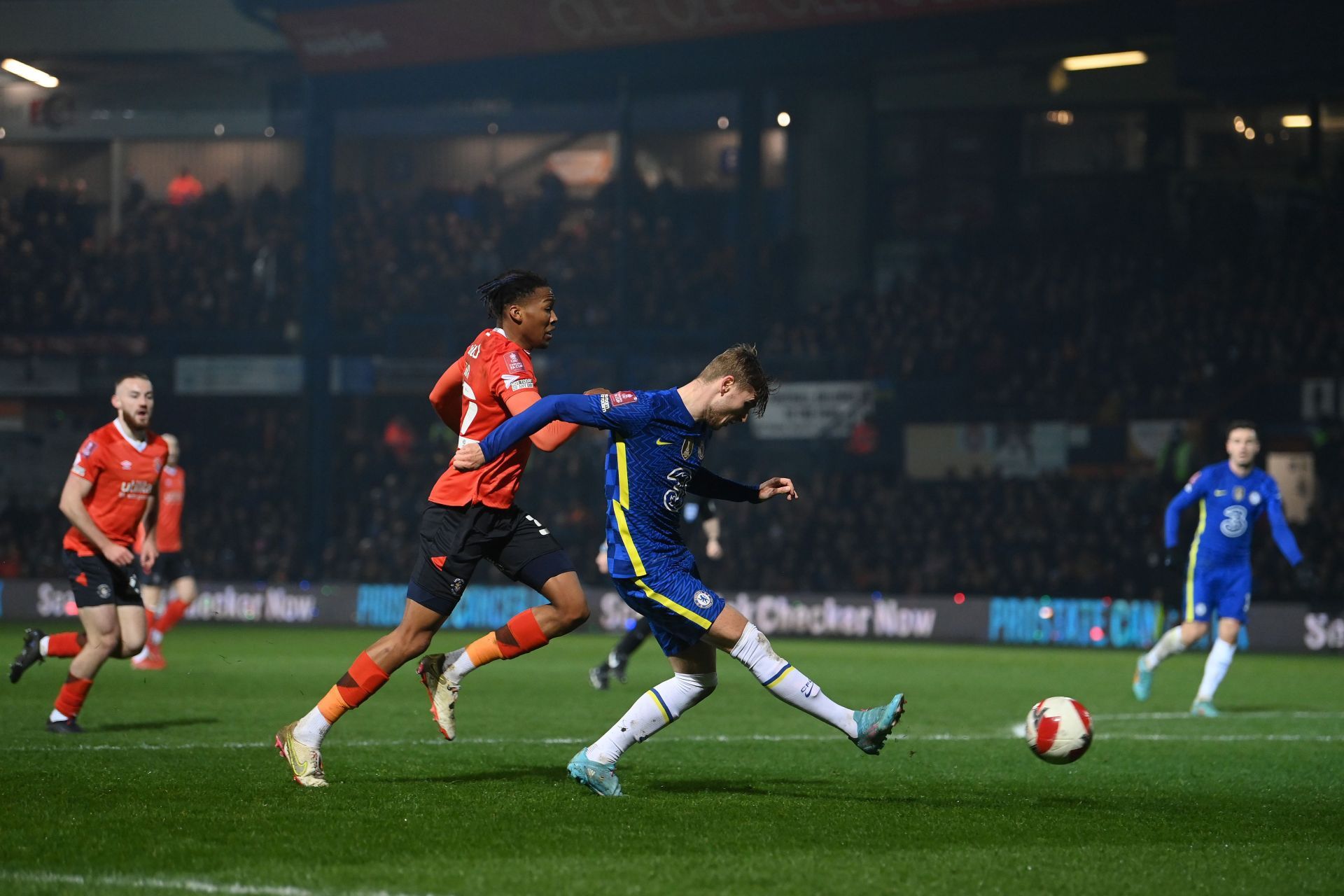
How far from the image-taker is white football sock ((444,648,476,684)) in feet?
26.0

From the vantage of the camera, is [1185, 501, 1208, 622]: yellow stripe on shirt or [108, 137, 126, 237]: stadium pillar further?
[108, 137, 126, 237]: stadium pillar

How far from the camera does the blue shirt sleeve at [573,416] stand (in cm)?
668

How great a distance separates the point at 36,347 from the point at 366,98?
8.62m

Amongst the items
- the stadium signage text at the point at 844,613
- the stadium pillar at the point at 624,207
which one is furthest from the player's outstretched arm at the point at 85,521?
the stadium pillar at the point at 624,207

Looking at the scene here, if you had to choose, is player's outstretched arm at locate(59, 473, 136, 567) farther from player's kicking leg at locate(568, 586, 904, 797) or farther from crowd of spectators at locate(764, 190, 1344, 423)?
crowd of spectators at locate(764, 190, 1344, 423)

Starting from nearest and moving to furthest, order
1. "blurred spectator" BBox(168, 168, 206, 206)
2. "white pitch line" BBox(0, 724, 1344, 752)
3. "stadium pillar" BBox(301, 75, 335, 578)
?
"white pitch line" BBox(0, 724, 1344, 752) < "stadium pillar" BBox(301, 75, 335, 578) < "blurred spectator" BBox(168, 168, 206, 206)

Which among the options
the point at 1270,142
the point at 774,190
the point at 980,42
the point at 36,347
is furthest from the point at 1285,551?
the point at 36,347

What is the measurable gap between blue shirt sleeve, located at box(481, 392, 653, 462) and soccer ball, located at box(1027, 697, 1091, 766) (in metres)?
2.36

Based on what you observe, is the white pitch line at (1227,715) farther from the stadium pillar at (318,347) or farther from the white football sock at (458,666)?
the stadium pillar at (318,347)

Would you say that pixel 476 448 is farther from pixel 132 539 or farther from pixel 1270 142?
pixel 1270 142

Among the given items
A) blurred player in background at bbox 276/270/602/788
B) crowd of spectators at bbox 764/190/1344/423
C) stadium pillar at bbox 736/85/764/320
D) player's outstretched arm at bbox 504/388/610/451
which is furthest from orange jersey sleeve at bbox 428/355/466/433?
stadium pillar at bbox 736/85/764/320

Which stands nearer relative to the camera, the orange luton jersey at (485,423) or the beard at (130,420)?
the orange luton jersey at (485,423)

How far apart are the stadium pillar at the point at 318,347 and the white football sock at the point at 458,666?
23.1 m

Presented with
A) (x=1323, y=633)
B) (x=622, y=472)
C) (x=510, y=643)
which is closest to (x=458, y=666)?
(x=510, y=643)
